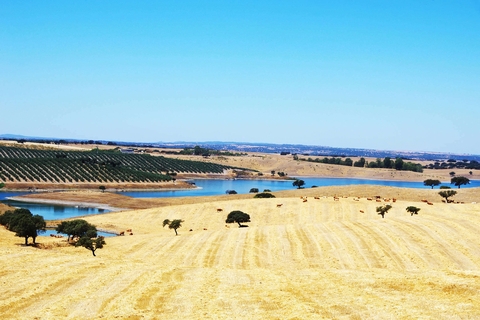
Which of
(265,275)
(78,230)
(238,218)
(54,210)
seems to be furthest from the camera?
(54,210)

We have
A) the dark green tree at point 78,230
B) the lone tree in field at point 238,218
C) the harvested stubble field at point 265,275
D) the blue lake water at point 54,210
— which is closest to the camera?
the harvested stubble field at point 265,275

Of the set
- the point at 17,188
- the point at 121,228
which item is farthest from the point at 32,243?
the point at 17,188

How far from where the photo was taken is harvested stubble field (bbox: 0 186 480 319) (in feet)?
75.0

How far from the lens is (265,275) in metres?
30.7

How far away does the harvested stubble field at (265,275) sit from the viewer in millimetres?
22859

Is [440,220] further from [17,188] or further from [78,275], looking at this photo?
[17,188]

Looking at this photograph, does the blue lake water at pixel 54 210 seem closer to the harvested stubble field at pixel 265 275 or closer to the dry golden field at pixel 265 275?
the dry golden field at pixel 265 275

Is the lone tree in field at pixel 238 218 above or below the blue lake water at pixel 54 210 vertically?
above

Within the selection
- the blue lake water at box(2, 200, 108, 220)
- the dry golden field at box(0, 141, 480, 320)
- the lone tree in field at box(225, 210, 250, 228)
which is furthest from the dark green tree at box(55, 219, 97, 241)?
the blue lake water at box(2, 200, 108, 220)

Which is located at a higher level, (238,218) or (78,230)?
(238,218)

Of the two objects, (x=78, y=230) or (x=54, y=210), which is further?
(x=54, y=210)

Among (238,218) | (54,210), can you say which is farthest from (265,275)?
(54,210)

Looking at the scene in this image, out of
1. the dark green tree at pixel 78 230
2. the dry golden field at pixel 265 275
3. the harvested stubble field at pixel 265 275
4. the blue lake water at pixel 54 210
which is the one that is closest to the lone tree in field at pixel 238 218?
the dry golden field at pixel 265 275

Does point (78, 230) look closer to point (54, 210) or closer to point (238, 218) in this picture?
point (238, 218)
